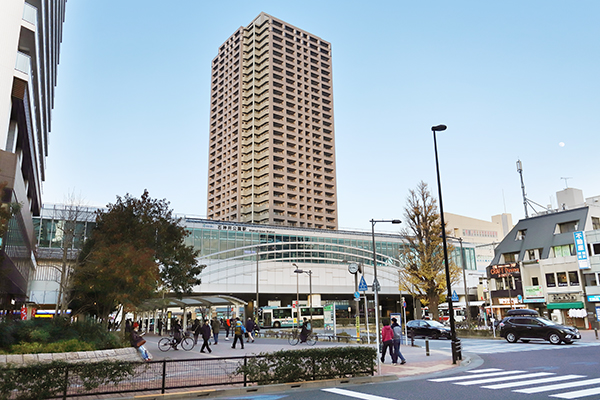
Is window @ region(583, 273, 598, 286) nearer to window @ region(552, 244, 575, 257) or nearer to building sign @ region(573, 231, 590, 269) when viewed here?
building sign @ region(573, 231, 590, 269)

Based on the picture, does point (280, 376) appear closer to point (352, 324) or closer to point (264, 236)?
point (352, 324)

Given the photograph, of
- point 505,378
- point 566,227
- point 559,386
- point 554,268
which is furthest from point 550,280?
point 559,386

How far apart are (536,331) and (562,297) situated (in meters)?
22.5

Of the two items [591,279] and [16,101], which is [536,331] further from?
[16,101]

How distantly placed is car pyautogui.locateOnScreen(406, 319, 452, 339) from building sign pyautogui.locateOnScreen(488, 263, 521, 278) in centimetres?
2243

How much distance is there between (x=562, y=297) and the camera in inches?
1761

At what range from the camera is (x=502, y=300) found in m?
50.7

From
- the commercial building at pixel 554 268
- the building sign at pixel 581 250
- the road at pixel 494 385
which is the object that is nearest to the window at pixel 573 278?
the commercial building at pixel 554 268

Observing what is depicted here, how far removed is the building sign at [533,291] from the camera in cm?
4712

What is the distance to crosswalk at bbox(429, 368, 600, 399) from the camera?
34.0 ft

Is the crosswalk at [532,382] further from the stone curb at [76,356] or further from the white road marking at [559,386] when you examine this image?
the stone curb at [76,356]

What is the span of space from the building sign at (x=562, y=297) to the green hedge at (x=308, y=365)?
39.0m

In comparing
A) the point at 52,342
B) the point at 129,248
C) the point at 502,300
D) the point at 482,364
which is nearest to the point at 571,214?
the point at 502,300

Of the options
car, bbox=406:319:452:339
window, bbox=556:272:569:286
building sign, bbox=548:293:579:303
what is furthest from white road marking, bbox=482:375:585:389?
window, bbox=556:272:569:286
